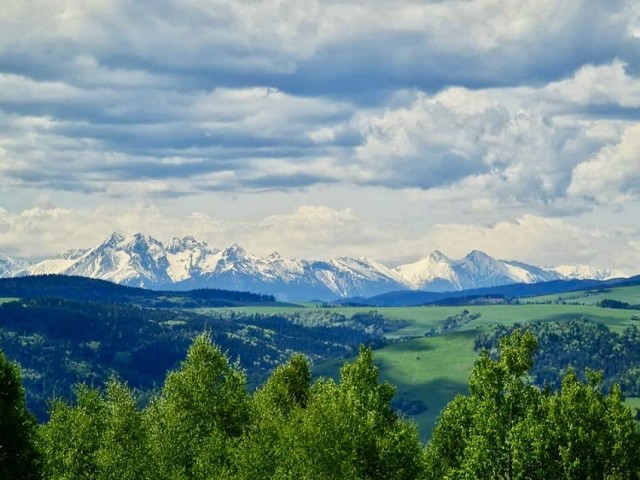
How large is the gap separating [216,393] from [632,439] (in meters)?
52.2

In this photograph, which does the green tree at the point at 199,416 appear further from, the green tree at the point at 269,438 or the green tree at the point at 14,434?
the green tree at the point at 14,434

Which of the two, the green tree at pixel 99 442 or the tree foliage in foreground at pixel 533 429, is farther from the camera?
the green tree at pixel 99 442

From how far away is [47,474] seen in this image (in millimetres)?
120125

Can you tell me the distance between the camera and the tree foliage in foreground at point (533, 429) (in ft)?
325

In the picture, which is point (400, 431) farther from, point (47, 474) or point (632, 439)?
point (47, 474)

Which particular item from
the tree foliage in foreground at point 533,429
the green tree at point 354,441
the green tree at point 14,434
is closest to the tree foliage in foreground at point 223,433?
the green tree at point 354,441

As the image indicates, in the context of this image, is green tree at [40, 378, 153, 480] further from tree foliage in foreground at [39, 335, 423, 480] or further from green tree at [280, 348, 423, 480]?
green tree at [280, 348, 423, 480]

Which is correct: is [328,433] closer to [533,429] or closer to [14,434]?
[533,429]

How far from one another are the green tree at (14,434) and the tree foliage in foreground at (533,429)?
143 ft

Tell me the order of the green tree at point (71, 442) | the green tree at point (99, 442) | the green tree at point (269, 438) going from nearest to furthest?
Answer: the green tree at point (269, 438) → the green tree at point (99, 442) → the green tree at point (71, 442)

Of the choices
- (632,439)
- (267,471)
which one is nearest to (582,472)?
(632,439)

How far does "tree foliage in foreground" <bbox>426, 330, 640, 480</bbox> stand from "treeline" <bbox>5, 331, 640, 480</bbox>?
0.14 meters

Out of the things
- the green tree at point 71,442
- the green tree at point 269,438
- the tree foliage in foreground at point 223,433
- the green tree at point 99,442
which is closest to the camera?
the tree foliage in foreground at point 223,433

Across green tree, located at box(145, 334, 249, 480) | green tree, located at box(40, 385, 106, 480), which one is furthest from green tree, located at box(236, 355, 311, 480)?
green tree, located at box(40, 385, 106, 480)
